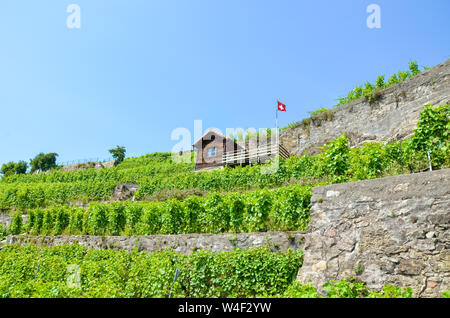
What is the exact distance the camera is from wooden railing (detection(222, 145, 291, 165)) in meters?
26.6

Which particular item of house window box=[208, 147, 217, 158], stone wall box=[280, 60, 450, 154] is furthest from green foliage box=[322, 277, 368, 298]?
house window box=[208, 147, 217, 158]

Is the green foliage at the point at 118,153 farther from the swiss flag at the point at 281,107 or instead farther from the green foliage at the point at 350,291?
the green foliage at the point at 350,291

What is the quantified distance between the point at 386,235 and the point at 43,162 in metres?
64.6

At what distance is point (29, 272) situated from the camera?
37.7ft

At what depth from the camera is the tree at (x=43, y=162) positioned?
57844mm

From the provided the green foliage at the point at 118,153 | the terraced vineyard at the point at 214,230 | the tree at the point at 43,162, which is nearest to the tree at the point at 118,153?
the green foliage at the point at 118,153

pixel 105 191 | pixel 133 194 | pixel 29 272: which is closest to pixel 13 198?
pixel 105 191

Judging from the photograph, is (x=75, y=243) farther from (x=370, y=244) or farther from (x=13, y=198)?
(x=13, y=198)

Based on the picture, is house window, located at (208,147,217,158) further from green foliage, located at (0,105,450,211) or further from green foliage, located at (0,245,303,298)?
green foliage, located at (0,245,303,298)

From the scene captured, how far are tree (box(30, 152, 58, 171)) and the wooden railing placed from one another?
141 ft

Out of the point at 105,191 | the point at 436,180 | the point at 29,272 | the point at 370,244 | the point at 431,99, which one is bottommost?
the point at 29,272
